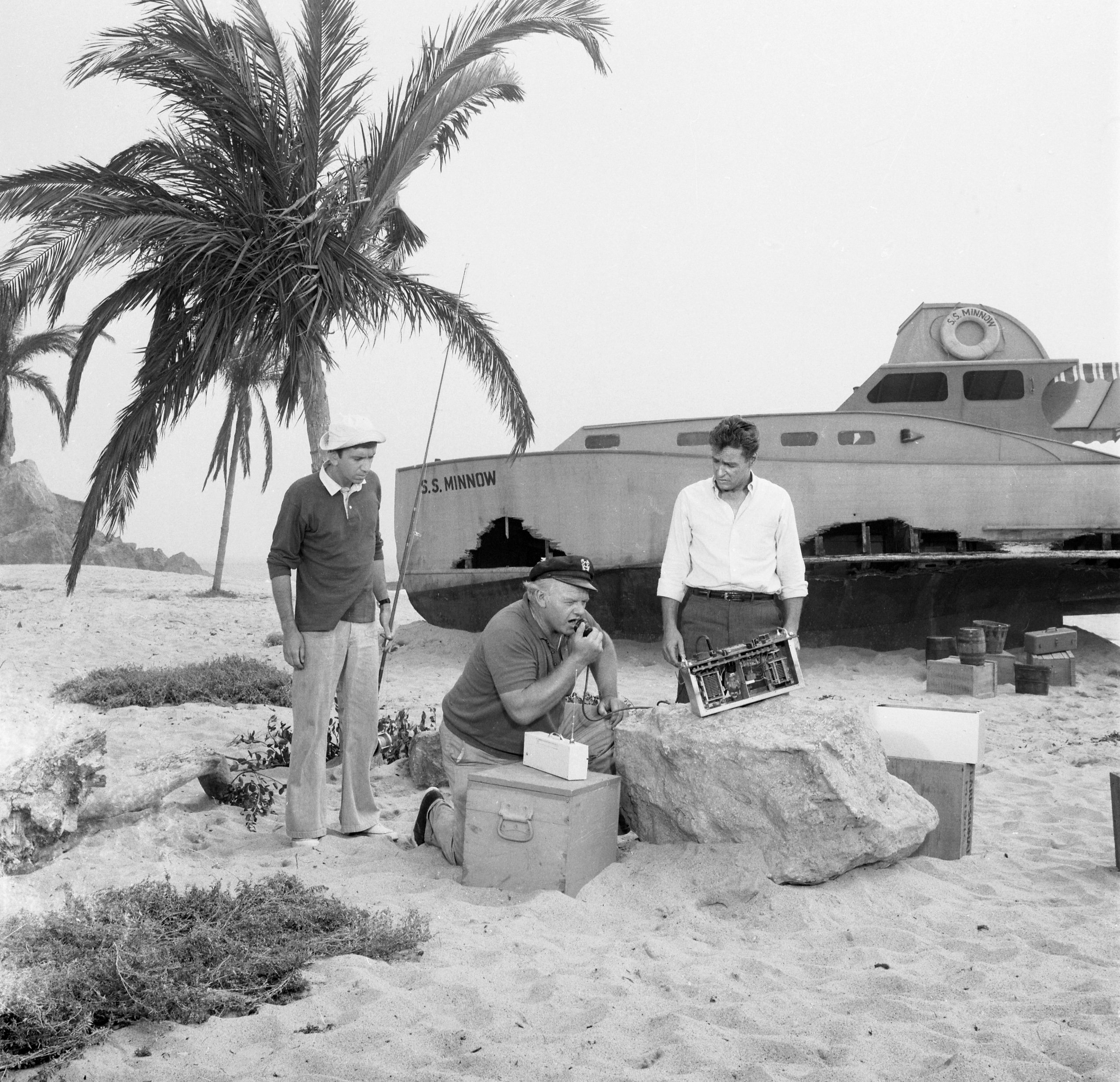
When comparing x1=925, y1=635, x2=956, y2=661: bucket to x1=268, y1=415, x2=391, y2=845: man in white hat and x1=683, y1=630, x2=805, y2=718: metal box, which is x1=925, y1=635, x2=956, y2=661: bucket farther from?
x1=268, y1=415, x2=391, y2=845: man in white hat

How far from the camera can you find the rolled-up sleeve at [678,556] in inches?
186

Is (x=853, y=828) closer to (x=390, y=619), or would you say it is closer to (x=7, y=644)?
(x=390, y=619)

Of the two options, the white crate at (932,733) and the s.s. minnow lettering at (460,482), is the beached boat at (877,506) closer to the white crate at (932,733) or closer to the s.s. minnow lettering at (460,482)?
the s.s. minnow lettering at (460,482)

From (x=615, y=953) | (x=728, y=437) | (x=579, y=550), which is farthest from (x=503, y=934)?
(x=579, y=550)

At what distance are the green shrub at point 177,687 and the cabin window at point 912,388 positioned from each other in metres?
7.44

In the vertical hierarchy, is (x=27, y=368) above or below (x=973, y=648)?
above

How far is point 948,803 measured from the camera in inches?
173

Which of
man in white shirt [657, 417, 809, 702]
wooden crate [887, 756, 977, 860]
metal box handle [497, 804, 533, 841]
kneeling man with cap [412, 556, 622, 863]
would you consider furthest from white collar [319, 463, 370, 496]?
wooden crate [887, 756, 977, 860]

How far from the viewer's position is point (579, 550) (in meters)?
10.4

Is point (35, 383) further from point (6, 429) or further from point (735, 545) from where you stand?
point (735, 545)

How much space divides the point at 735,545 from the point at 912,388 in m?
Result: 8.31

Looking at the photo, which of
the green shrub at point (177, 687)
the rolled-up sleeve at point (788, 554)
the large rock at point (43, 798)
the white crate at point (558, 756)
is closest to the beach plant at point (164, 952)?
the large rock at point (43, 798)

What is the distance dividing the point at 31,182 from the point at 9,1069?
7.27 metres

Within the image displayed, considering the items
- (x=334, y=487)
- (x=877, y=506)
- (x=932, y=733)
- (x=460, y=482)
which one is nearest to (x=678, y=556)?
(x=932, y=733)
